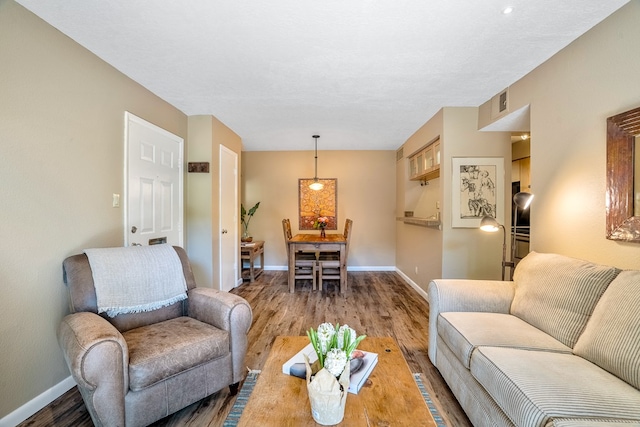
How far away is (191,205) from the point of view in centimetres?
356

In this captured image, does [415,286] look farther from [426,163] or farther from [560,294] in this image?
[560,294]

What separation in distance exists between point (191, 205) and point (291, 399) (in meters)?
2.98

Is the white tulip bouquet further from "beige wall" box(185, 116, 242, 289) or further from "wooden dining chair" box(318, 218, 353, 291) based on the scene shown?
"wooden dining chair" box(318, 218, 353, 291)

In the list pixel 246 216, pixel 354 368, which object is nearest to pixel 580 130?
pixel 354 368

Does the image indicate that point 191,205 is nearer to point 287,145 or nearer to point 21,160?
point 21,160

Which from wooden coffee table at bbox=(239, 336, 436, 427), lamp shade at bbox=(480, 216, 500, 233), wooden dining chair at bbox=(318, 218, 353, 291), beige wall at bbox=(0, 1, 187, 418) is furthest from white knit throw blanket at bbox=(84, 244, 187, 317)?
lamp shade at bbox=(480, 216, 500, 233)

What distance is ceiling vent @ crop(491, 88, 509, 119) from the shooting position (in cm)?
282

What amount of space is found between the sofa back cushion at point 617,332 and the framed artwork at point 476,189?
1.92 m

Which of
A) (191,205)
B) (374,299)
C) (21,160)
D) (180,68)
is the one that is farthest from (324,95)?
(374,299)

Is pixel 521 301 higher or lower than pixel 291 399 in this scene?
higher

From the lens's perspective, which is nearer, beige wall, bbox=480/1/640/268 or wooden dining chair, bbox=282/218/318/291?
beige wall, bbox=480/1/640/268

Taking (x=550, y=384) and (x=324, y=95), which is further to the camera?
(x=324, y=95)

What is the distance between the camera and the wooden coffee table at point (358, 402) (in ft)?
3.40

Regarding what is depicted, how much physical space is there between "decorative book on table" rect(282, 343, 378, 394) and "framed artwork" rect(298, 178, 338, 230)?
167 inches
